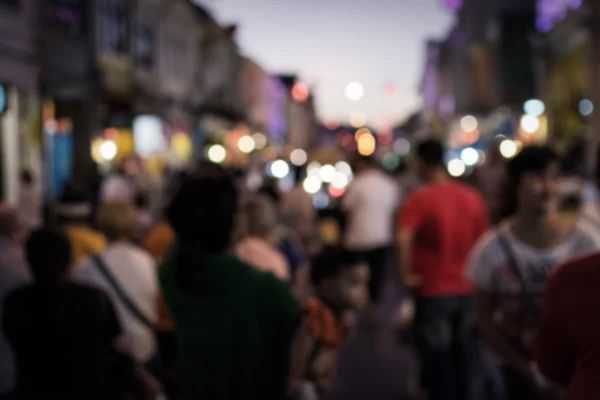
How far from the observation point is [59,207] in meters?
6.53

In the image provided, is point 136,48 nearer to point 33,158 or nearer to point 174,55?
point 174,55

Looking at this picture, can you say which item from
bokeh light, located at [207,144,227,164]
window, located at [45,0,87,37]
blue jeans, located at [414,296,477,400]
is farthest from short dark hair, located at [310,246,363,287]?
bokeh light, located at [207,144,227,164]

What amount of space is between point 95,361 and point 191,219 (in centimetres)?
115

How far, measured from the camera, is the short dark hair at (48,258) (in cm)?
396

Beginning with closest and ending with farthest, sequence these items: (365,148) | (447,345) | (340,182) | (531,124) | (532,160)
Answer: (532,160), (447,345), (365,148), (531,124), (340,182)

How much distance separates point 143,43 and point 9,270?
24872mm

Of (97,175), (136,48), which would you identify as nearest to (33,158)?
(97,175)

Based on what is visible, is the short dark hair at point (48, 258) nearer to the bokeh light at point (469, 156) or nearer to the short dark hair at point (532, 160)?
the short dark hair at point (532, 160)

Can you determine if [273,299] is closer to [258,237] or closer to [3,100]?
[258,237]

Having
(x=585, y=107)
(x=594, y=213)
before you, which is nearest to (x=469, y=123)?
(x=585, y=107)

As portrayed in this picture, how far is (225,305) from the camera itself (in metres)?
A: 3.29

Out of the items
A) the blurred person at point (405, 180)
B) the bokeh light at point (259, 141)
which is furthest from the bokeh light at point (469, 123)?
the blurred person at point (405, 180)

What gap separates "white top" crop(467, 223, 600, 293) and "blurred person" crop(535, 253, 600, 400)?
139cm

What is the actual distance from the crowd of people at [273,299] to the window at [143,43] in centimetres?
2238
